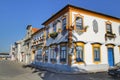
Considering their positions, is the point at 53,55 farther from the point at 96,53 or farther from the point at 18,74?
the point at 96,53

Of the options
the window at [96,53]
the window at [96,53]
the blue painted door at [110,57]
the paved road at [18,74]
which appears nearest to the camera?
the paved road at [18,74]

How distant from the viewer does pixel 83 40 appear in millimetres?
16625

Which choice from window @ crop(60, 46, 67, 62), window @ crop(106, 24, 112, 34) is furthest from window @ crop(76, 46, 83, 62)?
window @ crop(106, 24, 112, 34)

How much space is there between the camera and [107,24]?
19.2 m

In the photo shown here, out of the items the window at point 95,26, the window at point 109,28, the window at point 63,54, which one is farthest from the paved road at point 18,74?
the window at point 109,28

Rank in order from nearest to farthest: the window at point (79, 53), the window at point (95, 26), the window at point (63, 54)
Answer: the window at point (79, 53)
the window at point (63, 54)
the window at point (95, 26)

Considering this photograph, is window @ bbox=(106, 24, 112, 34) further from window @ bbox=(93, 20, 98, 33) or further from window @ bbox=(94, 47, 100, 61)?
window @ bbox=(94, 47, 100, 61)

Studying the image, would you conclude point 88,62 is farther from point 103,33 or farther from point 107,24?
point 107,24

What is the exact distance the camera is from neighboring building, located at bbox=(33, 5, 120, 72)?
15992 mm

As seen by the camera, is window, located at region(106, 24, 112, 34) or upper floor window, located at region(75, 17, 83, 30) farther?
window, located at region(106, 24, 112, 34)

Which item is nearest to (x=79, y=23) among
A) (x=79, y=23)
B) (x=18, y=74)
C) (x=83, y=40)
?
(x=79, y=23)

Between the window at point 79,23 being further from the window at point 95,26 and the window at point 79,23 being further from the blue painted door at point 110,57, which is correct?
the blue painted door at point 110,57

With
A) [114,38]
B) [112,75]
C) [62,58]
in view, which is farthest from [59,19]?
[112,75]

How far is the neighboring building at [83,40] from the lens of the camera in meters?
16.0
